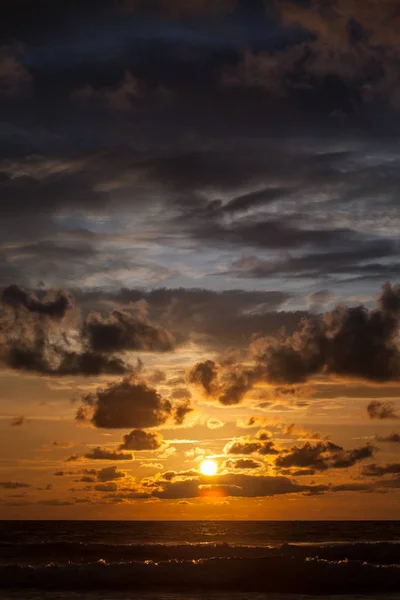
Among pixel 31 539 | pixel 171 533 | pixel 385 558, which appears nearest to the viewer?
pixel 385 558

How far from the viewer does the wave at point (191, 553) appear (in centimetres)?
5462

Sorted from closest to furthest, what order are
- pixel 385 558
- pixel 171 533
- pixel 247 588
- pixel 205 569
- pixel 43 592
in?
pixel 43 592, pixel 247 588, pixel 205 569, pixel 385 558, pixel 171 533

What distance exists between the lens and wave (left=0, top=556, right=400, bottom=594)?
3872 cm

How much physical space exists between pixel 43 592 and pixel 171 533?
5060 centimetres

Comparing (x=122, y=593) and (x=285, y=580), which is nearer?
(x=122, y=593)

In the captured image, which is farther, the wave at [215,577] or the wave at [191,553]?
the wave at [191,553]

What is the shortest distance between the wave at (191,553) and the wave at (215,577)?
11468 mm

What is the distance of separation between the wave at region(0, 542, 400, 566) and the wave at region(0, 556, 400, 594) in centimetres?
1147

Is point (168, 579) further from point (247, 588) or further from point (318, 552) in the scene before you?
point (318, 552)

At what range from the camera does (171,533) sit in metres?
84.9

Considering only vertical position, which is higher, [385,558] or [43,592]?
[43,592]

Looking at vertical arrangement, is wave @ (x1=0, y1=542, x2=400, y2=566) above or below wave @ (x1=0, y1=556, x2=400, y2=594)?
→ below

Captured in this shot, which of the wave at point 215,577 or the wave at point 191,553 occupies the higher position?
the wave at point 215,577

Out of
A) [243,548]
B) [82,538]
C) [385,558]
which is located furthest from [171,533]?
[385,558]
